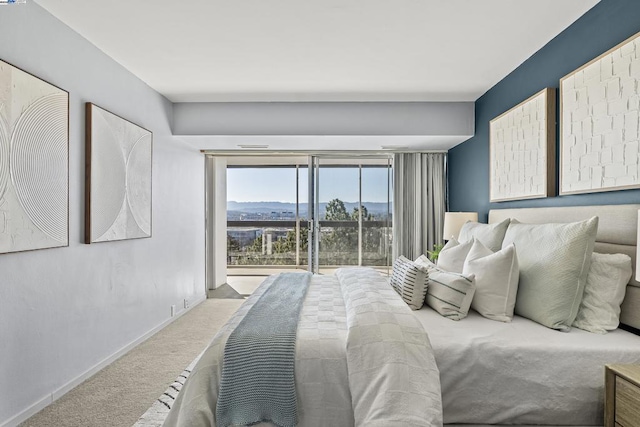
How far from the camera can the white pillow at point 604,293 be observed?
2.20 metres

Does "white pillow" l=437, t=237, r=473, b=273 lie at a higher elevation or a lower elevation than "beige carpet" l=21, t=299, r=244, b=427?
higher

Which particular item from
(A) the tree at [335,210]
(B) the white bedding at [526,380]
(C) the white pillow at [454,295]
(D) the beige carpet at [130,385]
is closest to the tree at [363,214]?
(A) the tree at [335,210]

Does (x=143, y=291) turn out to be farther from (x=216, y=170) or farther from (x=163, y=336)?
(x=216, y=170)

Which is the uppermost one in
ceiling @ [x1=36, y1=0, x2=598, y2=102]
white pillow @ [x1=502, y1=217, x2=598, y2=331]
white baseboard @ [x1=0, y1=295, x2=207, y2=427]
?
ceiling @ [x1=36, y1=0, x2=598, y2=102]

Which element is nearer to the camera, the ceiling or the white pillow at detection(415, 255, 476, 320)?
the white pillow at detection(415, 255, 476, 320)

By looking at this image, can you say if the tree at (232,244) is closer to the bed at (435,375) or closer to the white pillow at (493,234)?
the white pillow at (493,234)

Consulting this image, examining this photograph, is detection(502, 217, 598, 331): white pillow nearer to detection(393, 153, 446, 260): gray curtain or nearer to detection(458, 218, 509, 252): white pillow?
detection(458, 218, 509, 252): white pillow

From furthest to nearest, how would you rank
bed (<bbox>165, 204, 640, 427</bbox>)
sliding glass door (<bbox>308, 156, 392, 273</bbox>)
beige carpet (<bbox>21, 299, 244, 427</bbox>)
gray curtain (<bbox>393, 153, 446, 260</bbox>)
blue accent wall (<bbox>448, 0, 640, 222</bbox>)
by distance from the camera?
sliding glass door (<bbox>308, 156, 392, 273</bbox>), gray curtain (<bbox>393, 153, 446, 260</bbox>), beige carpet (<bbox>21, 299, 244, 427</bbox>), blue accent wall (<bbox>448, 0, 640, 222</bbox>), bed (<bbox>165, 204, 640, 427</bbox>)

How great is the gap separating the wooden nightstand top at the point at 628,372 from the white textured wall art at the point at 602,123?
3.27 feet

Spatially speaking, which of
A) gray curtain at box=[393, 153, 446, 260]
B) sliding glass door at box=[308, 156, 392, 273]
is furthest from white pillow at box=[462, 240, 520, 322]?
sliding glass door at box=[308, 156, 392, 273]

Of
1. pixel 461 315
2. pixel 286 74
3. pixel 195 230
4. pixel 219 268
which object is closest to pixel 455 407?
pixel 461 315

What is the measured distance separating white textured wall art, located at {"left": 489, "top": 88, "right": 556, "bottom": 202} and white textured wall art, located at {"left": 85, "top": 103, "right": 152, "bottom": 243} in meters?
3.47

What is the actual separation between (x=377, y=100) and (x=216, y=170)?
10.1 ft

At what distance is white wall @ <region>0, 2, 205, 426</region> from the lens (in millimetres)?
2439
